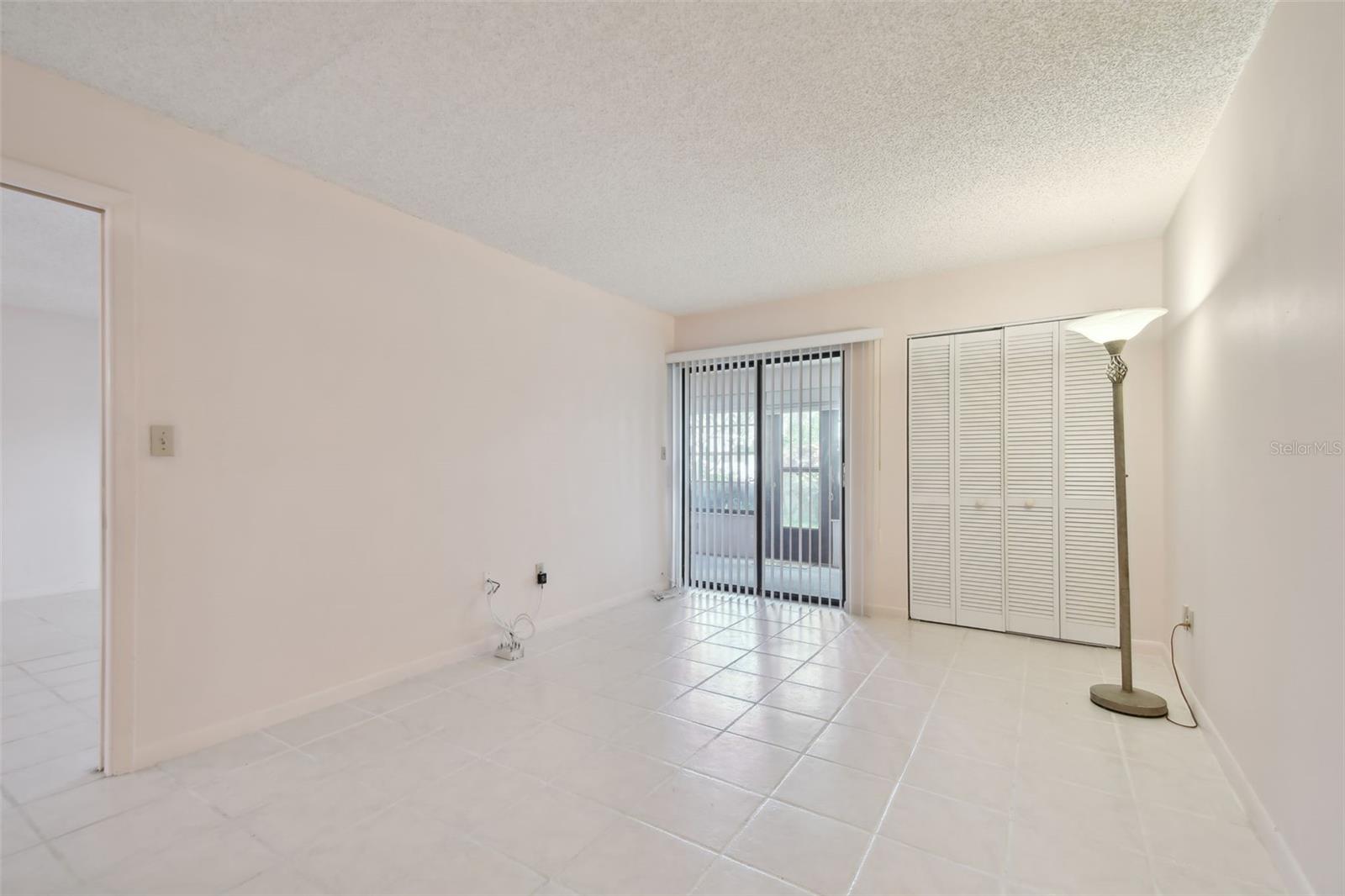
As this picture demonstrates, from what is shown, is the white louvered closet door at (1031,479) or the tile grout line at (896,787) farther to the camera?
the white louvered closet door at (1031,479)

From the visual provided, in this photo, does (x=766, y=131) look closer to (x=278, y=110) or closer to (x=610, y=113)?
(x=610, y=113)

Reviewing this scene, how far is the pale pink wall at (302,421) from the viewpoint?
2381mm

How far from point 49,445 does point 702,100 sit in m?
6.89

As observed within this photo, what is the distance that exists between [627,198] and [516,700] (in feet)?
8.74

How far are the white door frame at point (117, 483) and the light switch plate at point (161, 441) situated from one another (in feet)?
0.22

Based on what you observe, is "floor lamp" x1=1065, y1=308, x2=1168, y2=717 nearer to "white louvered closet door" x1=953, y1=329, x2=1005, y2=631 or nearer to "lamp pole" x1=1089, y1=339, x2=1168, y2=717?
"lamp pole" x1=1089, y1=339, x2=1168, y2=717

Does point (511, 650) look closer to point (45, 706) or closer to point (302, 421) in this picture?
point (302, 421)

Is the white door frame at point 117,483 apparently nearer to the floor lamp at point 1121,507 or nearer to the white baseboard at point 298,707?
the white baseboard at point 298,707

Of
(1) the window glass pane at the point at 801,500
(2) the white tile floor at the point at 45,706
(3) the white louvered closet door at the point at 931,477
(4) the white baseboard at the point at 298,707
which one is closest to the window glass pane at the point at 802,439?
(1) the window glass pane at the point at 801,500

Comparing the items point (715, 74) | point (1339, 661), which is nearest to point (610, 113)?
point (715, 74)

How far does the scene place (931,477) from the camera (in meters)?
4.45

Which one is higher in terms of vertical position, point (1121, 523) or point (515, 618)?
point (1121, 523)

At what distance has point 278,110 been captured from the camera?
7.80ft

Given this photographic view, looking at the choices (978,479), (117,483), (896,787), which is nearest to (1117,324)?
(978,479)
